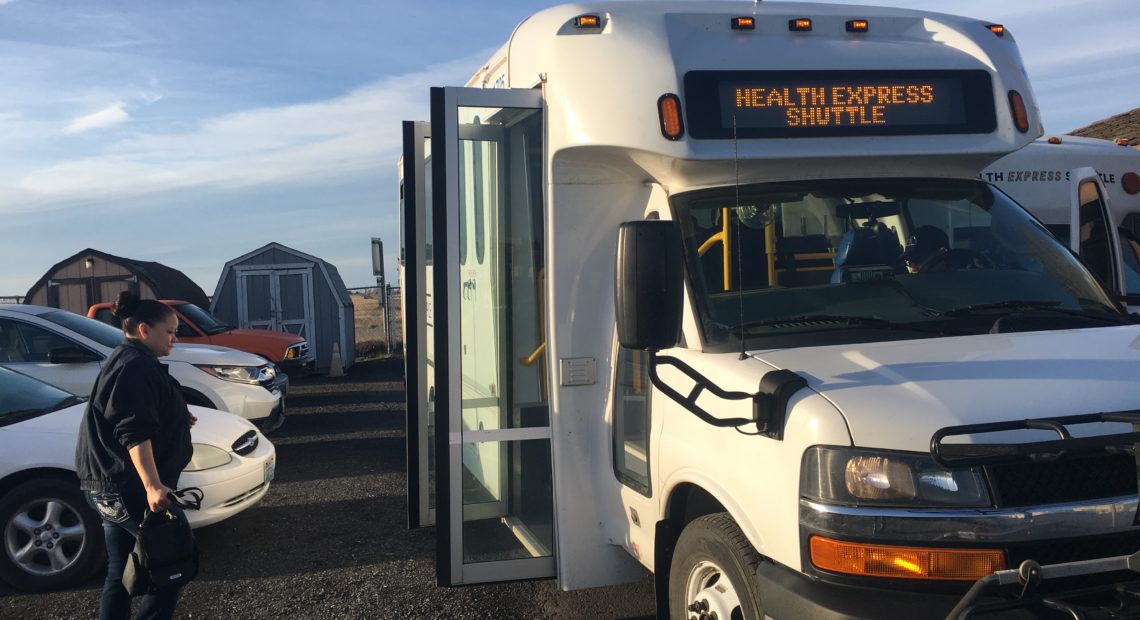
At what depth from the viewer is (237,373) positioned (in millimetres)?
11781

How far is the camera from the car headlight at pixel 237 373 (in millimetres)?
11602

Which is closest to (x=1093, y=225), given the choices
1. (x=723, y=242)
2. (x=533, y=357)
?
(x=723, y=242)

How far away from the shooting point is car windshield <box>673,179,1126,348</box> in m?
3.95

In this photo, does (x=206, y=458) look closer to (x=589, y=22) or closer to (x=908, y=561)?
(x=589, y=22)

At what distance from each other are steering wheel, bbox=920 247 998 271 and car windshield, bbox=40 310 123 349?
840 centimetres

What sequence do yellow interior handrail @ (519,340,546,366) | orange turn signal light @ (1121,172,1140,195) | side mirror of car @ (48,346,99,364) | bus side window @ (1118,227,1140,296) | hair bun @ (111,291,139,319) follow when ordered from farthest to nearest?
1. side mirror of car @ (48,346,99,364)
2. orange turn signal light @ (1121,172,1140,195)
3. bus side window @ (1118,227,1140,296)
4. yellow interior handrail @ (519,340,546,366)
5. hair bun @ (111,291,139,319)

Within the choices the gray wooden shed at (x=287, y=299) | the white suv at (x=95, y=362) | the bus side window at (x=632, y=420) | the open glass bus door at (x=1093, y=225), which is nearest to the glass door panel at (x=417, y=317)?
the bus side window at (x=632, y=420)

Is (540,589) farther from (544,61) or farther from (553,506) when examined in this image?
(544,61)

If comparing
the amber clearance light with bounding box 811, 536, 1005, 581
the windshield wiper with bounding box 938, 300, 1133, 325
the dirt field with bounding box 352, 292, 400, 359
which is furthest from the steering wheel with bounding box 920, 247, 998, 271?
the dirt field with bounding box 352, 292, 400, 359

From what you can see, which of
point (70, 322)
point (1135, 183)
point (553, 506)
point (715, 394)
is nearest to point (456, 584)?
point (553, 506)

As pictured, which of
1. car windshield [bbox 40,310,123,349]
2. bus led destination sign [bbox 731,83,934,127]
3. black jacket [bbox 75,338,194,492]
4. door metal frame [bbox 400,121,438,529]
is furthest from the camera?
car windshield [bbox 40,310,123,349]

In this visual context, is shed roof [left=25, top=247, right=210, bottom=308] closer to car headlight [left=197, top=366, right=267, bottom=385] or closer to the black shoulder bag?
car headlight [left=197, top=366, right=267, bottom=385]

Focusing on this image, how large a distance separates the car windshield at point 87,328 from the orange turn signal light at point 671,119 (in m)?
7.73

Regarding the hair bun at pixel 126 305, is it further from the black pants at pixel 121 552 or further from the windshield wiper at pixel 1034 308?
the windshield wiper at pixel 1034 308
